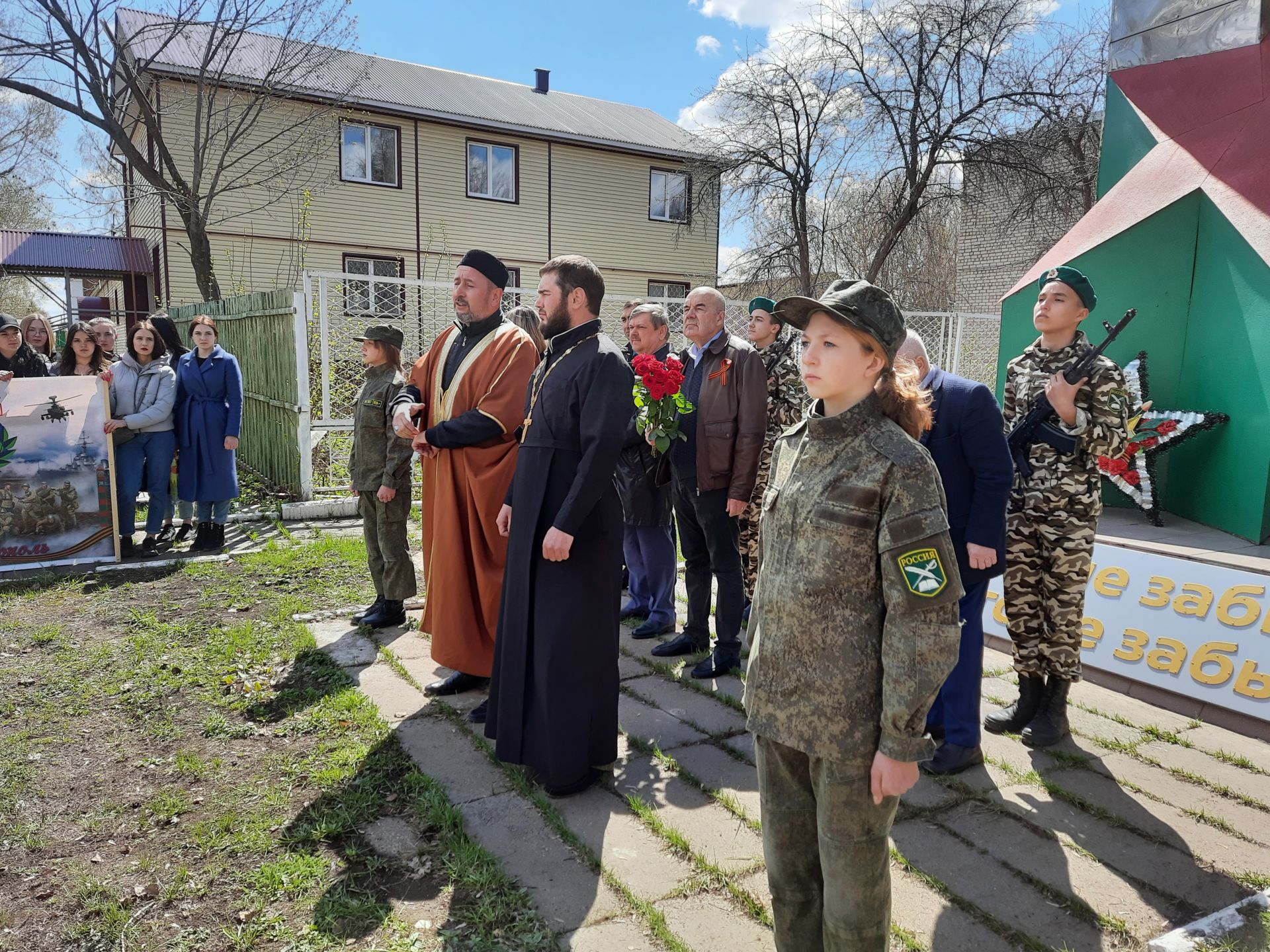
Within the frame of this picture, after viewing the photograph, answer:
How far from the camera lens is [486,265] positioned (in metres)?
4.13

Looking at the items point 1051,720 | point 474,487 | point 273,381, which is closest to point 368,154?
point 273,381

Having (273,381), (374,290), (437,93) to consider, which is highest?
(437,93)

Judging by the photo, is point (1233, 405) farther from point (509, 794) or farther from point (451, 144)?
point (451, 144)

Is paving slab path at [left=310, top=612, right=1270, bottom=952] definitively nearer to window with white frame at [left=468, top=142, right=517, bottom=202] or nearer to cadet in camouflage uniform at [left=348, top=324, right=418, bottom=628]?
cadet in camouflage uniform at [left=348, top=324, right=418, bottom=628]

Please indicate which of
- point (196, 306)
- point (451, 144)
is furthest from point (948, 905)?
point (451, 144)

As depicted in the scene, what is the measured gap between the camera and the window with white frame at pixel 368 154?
727 inches

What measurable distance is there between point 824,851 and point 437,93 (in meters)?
21.4

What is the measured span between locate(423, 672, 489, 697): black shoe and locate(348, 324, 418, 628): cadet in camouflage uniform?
105 centimetres

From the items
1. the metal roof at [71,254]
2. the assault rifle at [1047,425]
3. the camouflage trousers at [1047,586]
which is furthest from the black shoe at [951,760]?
the metal roof at [71,254]

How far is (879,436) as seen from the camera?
6.03 feet

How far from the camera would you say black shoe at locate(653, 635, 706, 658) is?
4.89 metres

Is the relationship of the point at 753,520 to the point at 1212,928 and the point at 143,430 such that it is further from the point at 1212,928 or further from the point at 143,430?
the point at 143,430

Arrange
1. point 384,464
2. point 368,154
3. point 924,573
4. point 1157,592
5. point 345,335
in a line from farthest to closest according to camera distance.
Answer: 1. point 368,154
2. point 345,335
3. point 384,464
4. point 1157,592
5. point 924,573

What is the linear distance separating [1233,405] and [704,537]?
448cm
